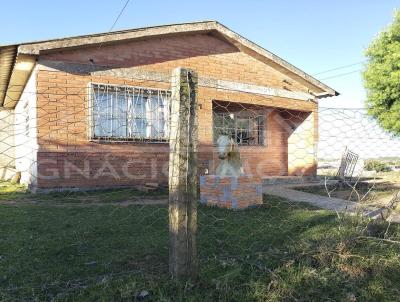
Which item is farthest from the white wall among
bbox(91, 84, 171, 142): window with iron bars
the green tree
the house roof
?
the green tree

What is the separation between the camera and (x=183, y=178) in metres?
2.58

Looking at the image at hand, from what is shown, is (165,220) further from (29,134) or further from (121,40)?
(29,134)

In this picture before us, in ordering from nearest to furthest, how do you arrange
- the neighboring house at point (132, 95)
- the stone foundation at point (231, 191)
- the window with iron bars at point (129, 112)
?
the stone foundation at point (231, 191), the neighboring house at point (132, 95), the window with iron bars at point (129, 112)

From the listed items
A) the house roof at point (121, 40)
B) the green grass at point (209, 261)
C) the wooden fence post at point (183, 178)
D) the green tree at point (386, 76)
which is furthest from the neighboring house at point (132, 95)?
the green tree at point (386, 76)

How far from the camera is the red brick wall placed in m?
8.18

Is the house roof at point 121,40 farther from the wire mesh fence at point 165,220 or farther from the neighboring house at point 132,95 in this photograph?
the wire mesh fence at point 165,220

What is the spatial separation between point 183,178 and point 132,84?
734cm

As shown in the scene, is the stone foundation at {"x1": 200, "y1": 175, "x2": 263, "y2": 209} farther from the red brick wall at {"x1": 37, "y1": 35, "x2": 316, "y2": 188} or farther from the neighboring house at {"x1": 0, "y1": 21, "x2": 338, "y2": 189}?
the red brick wall at {"x1": 37, "y1": 35, "x2": 316, "y2": 188}

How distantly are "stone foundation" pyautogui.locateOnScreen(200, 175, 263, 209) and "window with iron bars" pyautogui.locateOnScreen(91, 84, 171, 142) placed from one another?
2847 mm

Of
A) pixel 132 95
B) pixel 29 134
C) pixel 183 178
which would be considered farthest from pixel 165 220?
pixel 29 134

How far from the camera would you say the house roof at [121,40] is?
7.95 metres

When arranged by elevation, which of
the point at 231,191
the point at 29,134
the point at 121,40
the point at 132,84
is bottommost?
the point at 231,191

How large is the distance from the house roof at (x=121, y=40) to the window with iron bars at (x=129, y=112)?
3.96ft

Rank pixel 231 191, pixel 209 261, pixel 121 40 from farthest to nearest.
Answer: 1. pixel 121 40
2. pixel 231 191
3. pixel 209 261
